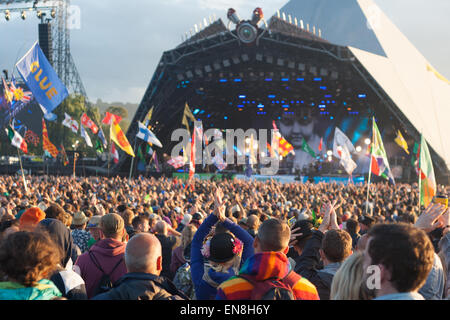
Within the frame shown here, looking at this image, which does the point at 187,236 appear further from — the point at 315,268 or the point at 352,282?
the point at 352,282

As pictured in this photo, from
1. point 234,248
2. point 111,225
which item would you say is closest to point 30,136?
point 111,225

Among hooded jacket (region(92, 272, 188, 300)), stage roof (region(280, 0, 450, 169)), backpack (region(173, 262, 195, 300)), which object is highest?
stage roof (region(280, 0, 450, 169))

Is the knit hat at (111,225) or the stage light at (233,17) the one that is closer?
the knit hat at (111,225)

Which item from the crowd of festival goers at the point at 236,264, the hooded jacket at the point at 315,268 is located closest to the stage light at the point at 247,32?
the crowd of festival goers at the point at 236,264

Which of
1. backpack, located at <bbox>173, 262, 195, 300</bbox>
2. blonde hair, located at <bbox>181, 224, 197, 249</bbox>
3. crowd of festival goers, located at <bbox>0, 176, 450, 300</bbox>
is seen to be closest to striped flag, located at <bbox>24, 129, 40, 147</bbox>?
crowd of festival goers, located at <bbox>0, 176, 450, 300</bbox>

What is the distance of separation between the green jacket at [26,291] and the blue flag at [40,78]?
1124 centimetres

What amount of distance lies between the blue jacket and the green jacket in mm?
1191

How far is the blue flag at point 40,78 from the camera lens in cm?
1289

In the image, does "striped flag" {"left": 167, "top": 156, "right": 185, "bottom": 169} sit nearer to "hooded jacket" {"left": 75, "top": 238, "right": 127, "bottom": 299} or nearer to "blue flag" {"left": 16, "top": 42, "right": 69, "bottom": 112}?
"blue flag" {"left": 16, "top": 42, "right": 69, "bottom": 112}

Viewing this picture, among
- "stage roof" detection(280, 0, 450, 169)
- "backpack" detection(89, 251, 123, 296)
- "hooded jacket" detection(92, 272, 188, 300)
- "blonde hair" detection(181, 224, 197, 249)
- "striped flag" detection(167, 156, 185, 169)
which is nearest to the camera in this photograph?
"hooded jacket" detection(92, 272, 188, 300)

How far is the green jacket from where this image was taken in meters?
2.33

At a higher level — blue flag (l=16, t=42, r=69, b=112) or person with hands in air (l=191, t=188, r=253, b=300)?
blue flag (l=16, t=42, r=69, b=112)

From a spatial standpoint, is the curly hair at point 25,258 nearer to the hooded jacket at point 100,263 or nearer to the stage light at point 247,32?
the hooded jacket at point 100,263
